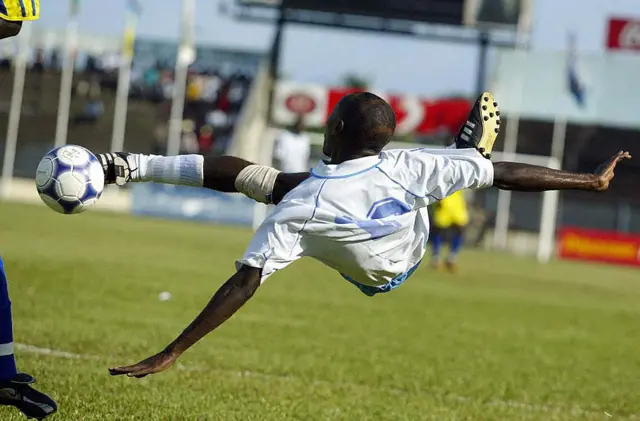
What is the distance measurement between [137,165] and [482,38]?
33771mm

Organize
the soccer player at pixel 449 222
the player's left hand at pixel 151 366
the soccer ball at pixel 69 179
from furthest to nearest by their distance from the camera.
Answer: the soccer player at pixel 449 222 → the soccer ball at pixel 69 179 → the player's left hand at pixel 151 366

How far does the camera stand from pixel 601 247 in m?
34.0

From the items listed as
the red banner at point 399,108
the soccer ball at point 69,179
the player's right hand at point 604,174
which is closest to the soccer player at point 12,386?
the soccer ball at point 69,179

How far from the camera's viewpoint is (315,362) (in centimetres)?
839

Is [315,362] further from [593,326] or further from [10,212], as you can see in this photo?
[10,212]

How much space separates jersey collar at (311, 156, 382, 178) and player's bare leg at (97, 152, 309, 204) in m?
0.50

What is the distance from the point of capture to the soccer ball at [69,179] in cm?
567

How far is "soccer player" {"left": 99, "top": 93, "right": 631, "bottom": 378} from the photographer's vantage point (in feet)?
16.9

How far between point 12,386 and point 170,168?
1.33 metres

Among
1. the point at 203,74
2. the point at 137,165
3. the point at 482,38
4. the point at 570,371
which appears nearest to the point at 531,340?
the point at 570,371

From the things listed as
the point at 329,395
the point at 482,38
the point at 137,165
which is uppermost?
the point at 482,38

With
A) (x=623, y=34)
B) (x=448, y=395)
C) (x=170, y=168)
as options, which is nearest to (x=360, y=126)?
(x=170, y=168)

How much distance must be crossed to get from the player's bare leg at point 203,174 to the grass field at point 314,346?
120cm

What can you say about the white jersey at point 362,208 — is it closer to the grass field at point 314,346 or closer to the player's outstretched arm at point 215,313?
the player's outstretched arm at point 215,313
